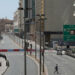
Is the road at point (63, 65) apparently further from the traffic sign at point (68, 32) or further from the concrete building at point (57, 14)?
the concrete building at point (57, 14)

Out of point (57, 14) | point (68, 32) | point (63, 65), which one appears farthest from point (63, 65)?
point (57, 14)

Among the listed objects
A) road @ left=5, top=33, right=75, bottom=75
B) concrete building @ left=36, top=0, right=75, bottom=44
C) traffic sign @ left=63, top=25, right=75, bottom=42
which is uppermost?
concrete building @ left=36, top=0, right=75, bottom=44

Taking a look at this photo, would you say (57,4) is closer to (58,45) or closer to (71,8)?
(71,8)

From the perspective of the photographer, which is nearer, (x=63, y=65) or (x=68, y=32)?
(x=63, y=65)

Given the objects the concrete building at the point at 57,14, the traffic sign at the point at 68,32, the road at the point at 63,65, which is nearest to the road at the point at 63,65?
the road at the point at 63,65

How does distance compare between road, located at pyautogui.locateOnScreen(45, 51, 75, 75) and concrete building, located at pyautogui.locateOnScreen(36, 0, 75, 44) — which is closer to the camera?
road, located at pyautogui.locateOnScreen(45, 51, 75, 75)

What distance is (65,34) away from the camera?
4741 centimetres

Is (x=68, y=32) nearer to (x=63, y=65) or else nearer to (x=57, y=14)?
(x=63, y=65)

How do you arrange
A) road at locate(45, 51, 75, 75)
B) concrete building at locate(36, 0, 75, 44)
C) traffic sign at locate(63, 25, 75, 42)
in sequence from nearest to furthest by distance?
road at locate(45, 51, 75, 75) < traffic sign at locate(63, 25, 75, 42) < concrete building at locate(36, 0, 75, 44)

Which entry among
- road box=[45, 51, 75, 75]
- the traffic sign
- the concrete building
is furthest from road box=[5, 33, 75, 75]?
the concrete building

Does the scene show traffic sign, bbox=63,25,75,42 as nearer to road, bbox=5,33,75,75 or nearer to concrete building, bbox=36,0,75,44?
road, bbox=5,33,75,75

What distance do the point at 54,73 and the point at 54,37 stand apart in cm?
6925

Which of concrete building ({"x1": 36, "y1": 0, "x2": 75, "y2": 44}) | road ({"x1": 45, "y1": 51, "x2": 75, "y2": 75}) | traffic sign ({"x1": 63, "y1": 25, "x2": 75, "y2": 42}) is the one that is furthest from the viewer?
concrete building ({"x1": 36, "y1": 0, "x2": 75, "y2": 44})

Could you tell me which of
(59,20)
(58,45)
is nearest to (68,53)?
(58,45)
